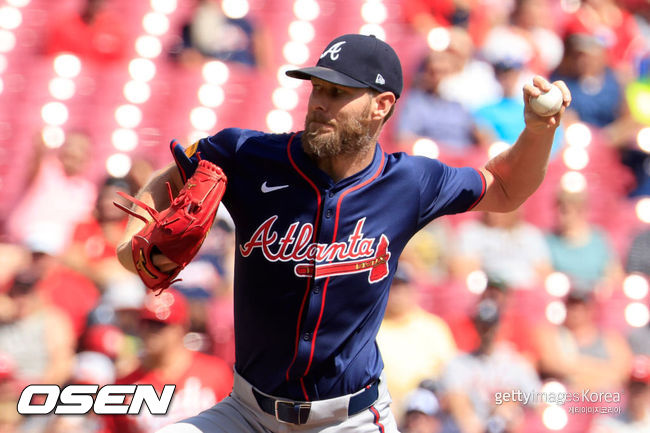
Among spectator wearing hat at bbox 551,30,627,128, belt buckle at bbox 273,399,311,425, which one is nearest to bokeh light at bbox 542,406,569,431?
spectator wearing hat at bbox 551,30,627,128

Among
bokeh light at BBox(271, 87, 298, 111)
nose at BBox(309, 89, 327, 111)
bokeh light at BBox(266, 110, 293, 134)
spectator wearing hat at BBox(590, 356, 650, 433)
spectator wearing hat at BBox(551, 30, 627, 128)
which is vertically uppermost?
nose at BBox(309, 89, 327, 111)

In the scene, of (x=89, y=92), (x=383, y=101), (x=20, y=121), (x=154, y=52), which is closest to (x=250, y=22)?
(x=154, y=52)

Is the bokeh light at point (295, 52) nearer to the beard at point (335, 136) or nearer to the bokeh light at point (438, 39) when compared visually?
the bokeh light at point (438, 39)

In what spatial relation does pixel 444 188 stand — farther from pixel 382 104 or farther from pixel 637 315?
pixel 637 315

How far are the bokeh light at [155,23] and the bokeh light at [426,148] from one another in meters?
2.05

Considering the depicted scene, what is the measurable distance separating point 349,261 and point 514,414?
106 inches

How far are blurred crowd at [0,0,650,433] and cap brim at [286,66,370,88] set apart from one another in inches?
54.7

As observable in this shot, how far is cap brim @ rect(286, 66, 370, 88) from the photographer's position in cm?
251

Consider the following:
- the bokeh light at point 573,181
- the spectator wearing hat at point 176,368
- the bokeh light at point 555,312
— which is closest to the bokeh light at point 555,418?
the bokeh light at point 555,312

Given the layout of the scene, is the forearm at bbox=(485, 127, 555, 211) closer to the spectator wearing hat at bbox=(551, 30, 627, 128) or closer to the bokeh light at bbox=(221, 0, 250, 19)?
the spectator wearing hat at bbox=(551, 30, 627, 128)

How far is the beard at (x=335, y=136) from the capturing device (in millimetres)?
2527

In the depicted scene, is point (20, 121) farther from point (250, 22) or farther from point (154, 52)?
point (250, 22)

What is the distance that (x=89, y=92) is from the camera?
19.9 ft

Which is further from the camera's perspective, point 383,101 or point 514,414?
point 514,414
